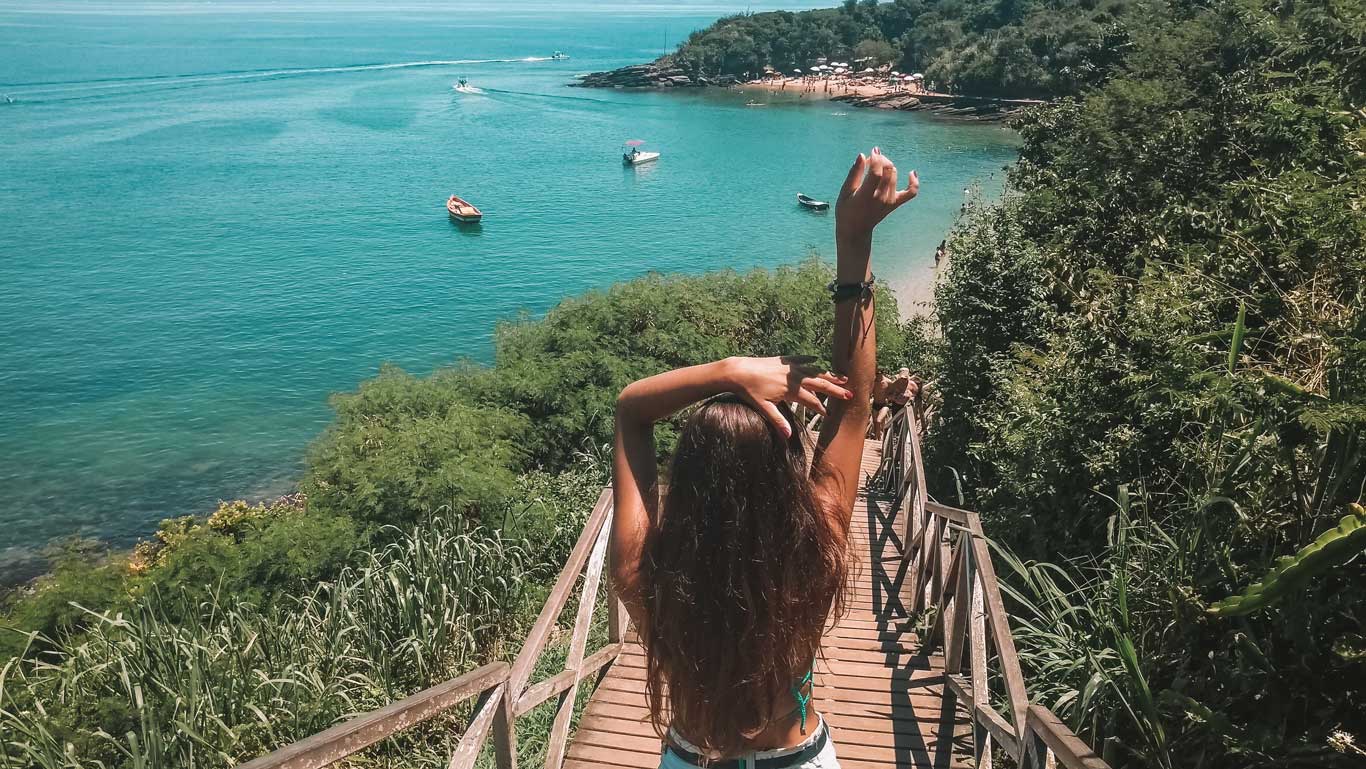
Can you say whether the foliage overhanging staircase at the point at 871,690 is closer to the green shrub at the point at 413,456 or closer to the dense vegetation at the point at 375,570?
the dense vegetation at the point at 375,570

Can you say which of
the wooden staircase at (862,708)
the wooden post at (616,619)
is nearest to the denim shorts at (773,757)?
the wooden staircase at (862,708)

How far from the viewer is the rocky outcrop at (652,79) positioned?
310ft

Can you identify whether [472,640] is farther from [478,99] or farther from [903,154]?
[478,99]

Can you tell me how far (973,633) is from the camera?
13.8 ft

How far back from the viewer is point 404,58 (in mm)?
124500

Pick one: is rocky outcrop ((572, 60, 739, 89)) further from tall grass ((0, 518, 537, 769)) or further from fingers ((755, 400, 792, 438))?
fingers ((755, 400, 792, 438))

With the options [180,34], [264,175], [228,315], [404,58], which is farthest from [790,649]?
[180,34]

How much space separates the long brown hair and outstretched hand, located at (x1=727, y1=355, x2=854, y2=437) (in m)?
0.03

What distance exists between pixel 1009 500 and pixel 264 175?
1911 inches

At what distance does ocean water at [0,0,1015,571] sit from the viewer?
21422 millimetres

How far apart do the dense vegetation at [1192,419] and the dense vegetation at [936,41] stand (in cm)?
4524

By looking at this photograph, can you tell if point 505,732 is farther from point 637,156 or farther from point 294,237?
point 637,156

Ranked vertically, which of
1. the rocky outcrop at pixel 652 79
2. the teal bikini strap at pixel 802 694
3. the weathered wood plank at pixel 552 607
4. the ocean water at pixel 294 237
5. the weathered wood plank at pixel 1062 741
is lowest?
the ocean water at pixel 294 237

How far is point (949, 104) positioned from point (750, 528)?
254 ft
